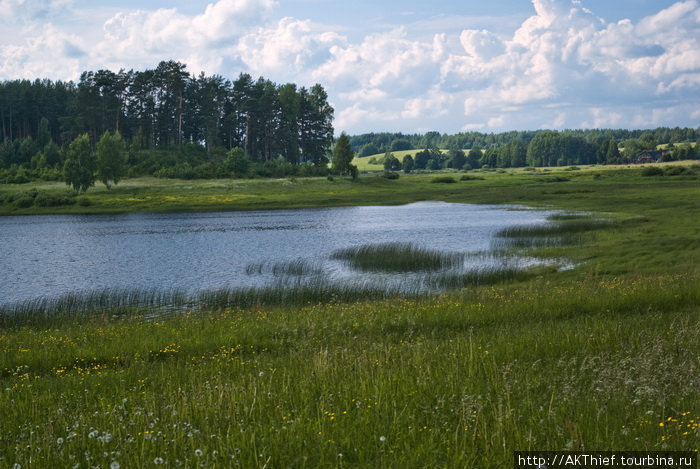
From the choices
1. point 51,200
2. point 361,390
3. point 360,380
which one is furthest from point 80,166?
point 361,390

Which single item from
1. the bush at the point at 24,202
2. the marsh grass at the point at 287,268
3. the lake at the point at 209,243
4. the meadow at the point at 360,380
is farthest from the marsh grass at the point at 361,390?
the bush at the point at 24,202

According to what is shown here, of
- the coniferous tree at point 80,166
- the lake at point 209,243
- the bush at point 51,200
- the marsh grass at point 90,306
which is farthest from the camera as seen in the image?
the coniferous tree at point 80,166

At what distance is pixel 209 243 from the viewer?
5094 cm

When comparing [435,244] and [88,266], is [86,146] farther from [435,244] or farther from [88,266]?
[435,244]

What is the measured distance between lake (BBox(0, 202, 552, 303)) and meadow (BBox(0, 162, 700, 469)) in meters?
7.33

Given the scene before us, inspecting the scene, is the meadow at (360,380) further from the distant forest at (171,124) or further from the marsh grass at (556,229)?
the distant forest at (171,124)

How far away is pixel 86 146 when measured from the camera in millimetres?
101875

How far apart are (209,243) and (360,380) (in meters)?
43.4

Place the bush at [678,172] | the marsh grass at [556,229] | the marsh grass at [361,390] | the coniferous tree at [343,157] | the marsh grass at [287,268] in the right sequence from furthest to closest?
1. the coniferous tree at [343,157]
2. the bush at [678,172]
3. the marsh grass at [556,229]
4. the marsh grass at [287,268]
5. the marsh grass at [361,390]

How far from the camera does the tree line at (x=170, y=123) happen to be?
126 meters

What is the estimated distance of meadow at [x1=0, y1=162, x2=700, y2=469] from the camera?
6.82 metres

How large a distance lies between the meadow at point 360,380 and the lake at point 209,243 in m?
7.33

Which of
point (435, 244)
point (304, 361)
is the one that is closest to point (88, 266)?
point (435, 244)

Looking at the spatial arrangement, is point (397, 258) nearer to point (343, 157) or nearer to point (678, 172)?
point (343, 157)
